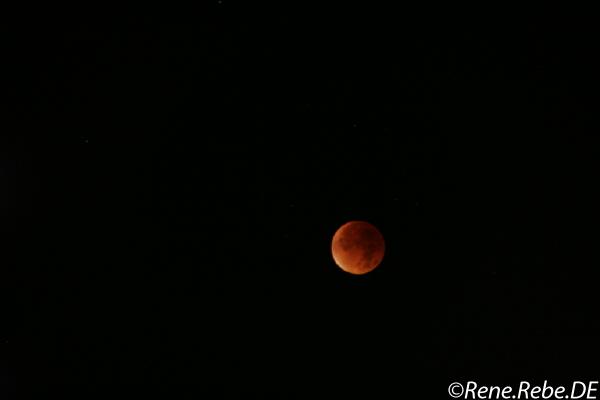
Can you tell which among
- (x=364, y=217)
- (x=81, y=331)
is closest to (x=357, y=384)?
(x=364, y=217)

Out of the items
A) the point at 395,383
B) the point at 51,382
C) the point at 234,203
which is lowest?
the point at 51,382

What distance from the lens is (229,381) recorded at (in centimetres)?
267

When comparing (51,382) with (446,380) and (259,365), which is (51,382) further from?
(446,380)

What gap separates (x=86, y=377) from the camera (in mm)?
2516

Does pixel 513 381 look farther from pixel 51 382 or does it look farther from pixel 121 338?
pixel 51 382

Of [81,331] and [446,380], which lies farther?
[446,380]

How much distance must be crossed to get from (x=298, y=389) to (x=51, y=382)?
48.0 inches

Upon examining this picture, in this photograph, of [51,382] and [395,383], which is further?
[395,383]

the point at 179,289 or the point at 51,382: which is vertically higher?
the point at 179,289

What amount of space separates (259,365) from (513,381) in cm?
130

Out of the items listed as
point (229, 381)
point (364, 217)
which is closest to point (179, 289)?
point (229, 381)

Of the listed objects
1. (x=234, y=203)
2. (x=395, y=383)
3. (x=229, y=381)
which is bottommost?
(x=229, y=381)

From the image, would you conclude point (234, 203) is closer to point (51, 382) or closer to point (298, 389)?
point (298, 389)

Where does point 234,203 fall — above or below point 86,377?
above
